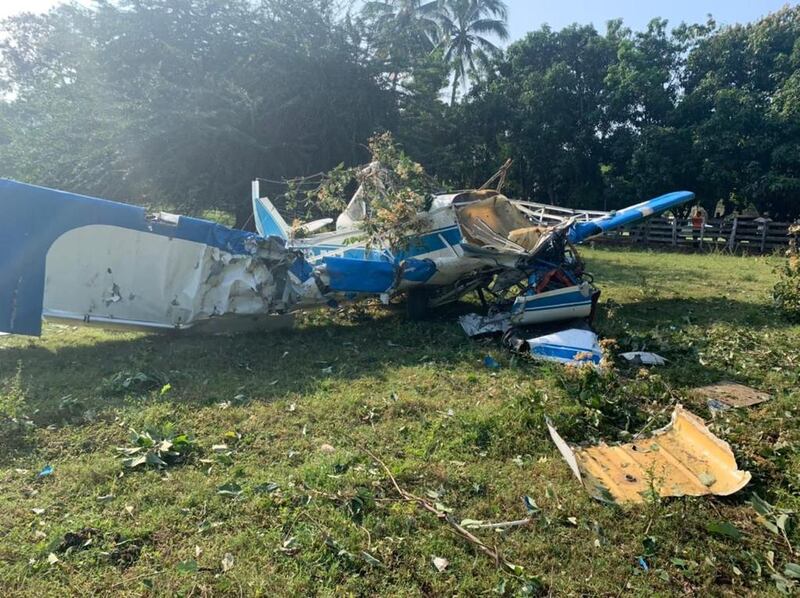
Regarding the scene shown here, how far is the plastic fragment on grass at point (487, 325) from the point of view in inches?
280

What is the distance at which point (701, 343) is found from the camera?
682cm

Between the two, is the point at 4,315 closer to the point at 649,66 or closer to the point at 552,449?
the point at 552,449

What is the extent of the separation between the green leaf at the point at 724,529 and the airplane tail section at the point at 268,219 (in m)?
8.23

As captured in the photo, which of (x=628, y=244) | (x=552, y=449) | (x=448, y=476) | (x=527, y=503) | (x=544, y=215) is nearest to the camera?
(x=527, y=503)

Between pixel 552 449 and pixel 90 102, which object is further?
pixel 90 102

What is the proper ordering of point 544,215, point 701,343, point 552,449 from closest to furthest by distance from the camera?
point 552,449
point 701,343
point 544,215

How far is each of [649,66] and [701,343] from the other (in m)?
19.9

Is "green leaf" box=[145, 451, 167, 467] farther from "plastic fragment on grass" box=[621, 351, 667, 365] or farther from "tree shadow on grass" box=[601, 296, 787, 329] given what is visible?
"tree shadow on grass" box=[601, 296, 787, 329]

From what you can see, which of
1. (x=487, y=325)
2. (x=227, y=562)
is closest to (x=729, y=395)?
(x=487, y=325)

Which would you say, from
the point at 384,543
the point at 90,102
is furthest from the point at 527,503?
the point at 90,102

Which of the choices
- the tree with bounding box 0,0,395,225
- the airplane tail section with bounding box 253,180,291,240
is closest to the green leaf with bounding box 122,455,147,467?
the airplane tail section with bounding box 253,180,291,240

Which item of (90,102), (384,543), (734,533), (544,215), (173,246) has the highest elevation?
(90,102)

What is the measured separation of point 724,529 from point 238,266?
6041 millimetres

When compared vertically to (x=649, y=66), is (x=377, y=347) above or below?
below
